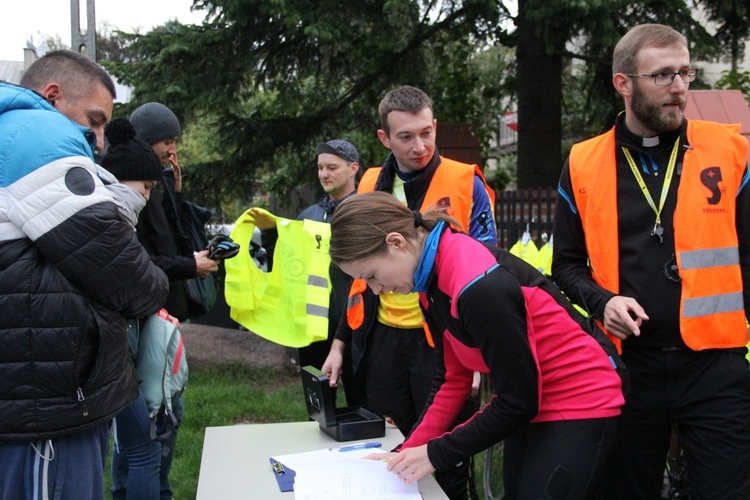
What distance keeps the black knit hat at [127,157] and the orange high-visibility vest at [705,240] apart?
6.31 ft

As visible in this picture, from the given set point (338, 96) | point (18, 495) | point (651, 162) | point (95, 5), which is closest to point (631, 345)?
point (651, 162)

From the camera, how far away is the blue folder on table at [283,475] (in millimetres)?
2257

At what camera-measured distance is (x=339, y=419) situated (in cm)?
279

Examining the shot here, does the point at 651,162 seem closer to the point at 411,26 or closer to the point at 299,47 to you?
the point at 411,26

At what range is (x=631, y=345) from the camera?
8.70 feet

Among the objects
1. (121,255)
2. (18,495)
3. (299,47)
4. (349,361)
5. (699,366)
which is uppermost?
(299,47)

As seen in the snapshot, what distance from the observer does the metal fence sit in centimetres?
592

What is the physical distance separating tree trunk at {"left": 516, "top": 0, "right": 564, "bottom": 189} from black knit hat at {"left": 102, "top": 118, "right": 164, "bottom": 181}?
16.1 feet

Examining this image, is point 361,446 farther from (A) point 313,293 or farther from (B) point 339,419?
(A) point 313,293

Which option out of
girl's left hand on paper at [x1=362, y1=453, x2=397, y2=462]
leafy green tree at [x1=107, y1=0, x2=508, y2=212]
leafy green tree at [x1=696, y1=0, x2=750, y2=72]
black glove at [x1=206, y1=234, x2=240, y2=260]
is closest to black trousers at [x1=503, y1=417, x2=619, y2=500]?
girl's left hand on paper at [x1=362, y1=453, x2=397, y2=462]

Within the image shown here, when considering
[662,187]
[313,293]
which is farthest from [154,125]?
[662,187]

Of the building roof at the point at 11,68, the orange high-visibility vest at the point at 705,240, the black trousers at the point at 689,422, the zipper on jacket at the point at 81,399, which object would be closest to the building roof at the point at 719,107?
the orange high-visibility vest at the point at 705,240

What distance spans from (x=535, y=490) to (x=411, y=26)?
5.36 meters

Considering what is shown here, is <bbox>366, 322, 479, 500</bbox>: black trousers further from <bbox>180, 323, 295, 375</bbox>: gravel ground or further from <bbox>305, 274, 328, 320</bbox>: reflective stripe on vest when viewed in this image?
<bbox>180, 323, 295, 375</bbox>: gravel ground
